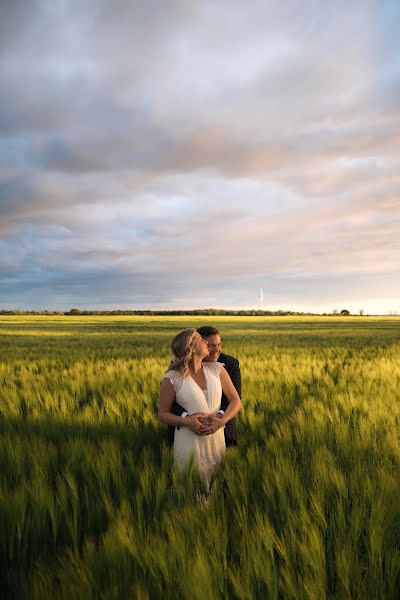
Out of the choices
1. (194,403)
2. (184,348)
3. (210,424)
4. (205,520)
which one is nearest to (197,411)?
(194,403)

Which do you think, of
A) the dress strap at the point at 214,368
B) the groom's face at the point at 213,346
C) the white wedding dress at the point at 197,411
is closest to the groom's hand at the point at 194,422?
the white wedding dress at the point at 197,411

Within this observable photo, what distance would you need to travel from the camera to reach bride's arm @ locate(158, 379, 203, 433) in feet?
11.1

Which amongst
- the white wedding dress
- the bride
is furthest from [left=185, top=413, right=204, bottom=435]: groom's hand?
the white wedding dress

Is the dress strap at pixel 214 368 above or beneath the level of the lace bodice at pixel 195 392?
above

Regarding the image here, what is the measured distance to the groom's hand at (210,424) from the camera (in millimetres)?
3408

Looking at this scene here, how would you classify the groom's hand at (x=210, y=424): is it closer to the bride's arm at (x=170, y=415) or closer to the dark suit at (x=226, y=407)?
the bride's arm at (x=170, y=415)

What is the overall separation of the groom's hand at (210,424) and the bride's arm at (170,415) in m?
0.04

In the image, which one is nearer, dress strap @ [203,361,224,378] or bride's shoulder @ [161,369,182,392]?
bride's shoulder @ [161,369,182,392]

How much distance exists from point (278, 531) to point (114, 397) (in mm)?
4437

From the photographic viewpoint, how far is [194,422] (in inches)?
133

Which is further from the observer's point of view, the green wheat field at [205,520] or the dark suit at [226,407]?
the dark suit at [226,407]

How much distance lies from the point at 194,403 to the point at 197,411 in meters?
0.08

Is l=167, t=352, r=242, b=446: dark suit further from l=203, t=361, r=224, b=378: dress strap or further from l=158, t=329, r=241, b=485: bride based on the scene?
l=203, t=361, r=224, b=378: dress strap

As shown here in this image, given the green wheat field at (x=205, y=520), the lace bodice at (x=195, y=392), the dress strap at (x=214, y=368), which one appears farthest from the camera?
the dress strap at (x=214, y=368)
